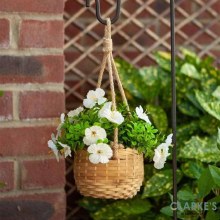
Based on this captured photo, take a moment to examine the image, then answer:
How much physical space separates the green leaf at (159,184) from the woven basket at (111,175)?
1.97 feet

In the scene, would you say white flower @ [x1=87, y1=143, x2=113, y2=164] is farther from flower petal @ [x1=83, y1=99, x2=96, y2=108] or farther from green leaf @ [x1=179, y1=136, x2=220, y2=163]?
green leaf @ [x1=179, y1=136, x2=220, y2=163]

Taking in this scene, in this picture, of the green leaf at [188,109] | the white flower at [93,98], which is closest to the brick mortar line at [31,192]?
the white flower at [93,98]

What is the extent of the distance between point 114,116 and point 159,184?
0.72 meters

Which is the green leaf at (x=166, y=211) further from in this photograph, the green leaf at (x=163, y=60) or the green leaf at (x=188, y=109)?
the green leaf at (x=163, y=60)

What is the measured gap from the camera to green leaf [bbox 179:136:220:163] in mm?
1925

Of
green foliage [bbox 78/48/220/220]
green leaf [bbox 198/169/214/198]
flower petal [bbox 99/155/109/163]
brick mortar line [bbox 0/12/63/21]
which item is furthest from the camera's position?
green foliage [bbox 78/48/220/220]

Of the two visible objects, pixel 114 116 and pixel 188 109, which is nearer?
pixel 114 116

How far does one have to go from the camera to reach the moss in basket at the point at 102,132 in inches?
52.6

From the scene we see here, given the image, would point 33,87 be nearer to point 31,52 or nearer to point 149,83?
point 31,52

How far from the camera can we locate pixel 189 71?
2.12m

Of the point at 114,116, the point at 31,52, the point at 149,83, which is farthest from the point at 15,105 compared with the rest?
the point at 149,83

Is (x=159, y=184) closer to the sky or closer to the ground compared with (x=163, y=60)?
closer to the ground

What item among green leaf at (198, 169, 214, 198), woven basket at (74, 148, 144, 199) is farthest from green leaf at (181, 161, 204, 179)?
woven basket at (74, 148, 144, 199)

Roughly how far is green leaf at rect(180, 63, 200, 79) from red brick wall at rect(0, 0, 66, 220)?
2.06ft
